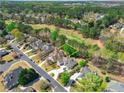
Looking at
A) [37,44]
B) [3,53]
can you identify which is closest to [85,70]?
[37,44]

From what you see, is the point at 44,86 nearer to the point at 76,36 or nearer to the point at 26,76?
the point at 26,76

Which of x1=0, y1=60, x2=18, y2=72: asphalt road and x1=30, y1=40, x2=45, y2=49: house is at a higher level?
x1=30, y1=40, x2=45, y2=49: house

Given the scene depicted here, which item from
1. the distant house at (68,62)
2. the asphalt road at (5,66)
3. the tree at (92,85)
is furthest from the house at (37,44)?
the tree at (92,85)

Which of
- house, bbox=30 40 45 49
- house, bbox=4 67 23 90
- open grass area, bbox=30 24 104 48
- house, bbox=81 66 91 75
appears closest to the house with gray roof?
house, bbox=30 40 45 49

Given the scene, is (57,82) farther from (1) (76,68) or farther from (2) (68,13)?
(2) (68,13)

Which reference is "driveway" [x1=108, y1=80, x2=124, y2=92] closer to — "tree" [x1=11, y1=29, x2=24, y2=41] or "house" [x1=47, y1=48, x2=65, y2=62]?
"house" [x1=47, y1=48, x2=65, y2=62]

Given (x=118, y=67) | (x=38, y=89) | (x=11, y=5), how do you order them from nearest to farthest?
(x=38, y=89) < (x=118, y=67) < (x=11, y=5)

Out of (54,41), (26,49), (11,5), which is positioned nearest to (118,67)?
(54,41)
